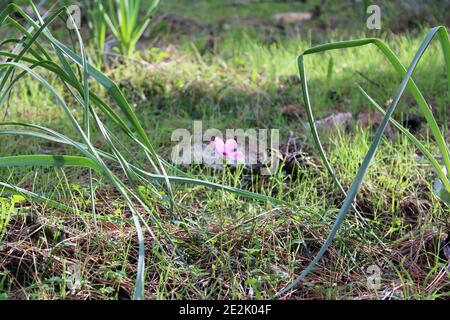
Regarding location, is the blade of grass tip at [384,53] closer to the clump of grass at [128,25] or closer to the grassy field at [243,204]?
the grassy field at [243,204]

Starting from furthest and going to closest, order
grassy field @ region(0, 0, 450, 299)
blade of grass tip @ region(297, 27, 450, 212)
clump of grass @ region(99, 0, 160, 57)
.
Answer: clump of grass @ region(99, 0, 160, 57) → grassy field @ region(0, 0, 450, 299) → blade of grass tip @ region(297, 27, 450, 212)

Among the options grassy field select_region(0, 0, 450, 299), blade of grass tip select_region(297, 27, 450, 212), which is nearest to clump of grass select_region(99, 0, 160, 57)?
grassy field select_region(0, 0, 450, 299)

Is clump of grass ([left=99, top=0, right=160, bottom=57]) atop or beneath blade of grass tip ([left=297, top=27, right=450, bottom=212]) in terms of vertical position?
atop

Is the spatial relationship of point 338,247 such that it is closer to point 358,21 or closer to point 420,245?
point 420,245

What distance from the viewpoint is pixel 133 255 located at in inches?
68.1

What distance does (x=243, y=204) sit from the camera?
1.94 metres

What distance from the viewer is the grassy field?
1623 mm

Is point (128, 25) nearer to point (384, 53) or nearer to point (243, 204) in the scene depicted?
point (243, 204)

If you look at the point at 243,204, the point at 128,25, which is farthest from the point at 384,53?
the point at 128,25

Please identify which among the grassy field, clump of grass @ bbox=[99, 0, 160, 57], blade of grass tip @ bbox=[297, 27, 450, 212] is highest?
clump of grass @ bbox=[99, 0, 160, 57]

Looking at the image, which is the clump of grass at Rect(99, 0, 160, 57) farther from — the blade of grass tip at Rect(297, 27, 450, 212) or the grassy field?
the blade of grass tip at Rect(297, 27, 450, 212)

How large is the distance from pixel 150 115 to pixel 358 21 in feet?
6.39
